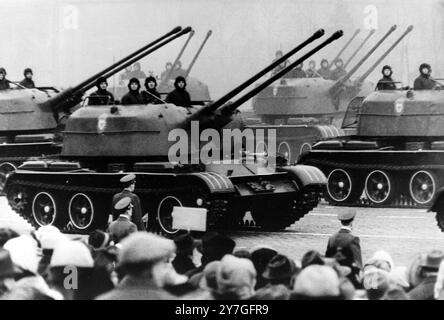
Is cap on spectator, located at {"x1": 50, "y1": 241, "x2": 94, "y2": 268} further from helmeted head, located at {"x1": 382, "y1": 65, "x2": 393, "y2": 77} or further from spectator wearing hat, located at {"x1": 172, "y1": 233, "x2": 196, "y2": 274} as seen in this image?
helmeted head, located at {"x1": 382, "y1": 65, "x2": 393, "y2": 77}

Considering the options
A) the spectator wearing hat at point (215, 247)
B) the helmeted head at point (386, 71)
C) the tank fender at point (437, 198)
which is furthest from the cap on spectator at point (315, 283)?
the helmeted head at point (386, 71)

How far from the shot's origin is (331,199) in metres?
22.5

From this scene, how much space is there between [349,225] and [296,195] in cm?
613

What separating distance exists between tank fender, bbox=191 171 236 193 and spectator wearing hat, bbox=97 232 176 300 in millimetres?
8183

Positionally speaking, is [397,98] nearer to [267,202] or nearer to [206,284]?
[267,202]

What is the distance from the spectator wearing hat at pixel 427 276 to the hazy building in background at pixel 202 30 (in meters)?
6.30

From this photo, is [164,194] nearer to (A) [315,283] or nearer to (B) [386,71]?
(B) [386,71]

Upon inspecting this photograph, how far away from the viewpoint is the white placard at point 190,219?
12023 mm

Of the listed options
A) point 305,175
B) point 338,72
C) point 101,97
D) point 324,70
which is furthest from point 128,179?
point 324,70

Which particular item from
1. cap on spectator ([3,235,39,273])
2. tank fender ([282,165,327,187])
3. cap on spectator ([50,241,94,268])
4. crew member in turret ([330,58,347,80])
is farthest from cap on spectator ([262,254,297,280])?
crew member in turret ([330,58,347,80])

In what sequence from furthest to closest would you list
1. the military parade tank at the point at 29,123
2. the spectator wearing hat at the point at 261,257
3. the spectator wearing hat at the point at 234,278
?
the military parade tank at the point at 29,123 < the spectator wearing hat at the point at 261,257 < the spectator wearing hat at the point at 234,278

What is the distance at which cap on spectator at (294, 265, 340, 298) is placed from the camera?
781 cm

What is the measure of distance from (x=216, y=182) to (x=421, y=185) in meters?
6.85

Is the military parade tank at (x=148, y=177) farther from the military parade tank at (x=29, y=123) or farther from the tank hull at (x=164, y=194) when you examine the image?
the military parade tank at (x=29, y=123)
